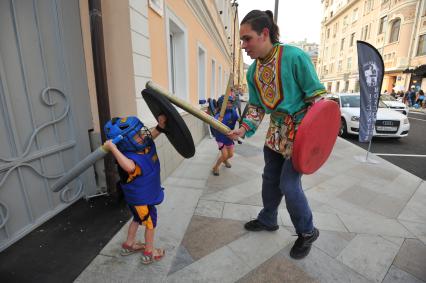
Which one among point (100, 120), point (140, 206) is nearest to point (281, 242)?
point (140, 206)

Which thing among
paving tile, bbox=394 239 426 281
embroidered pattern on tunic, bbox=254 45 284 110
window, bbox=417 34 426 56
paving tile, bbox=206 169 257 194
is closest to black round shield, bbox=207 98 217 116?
paving tile, bbox=206 169 257 194

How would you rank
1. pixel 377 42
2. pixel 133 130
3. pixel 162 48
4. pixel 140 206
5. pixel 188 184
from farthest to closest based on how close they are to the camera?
pixel 377 42
pixel 162 48
pixel 188 184
pixel 140 206
pixel 133 130

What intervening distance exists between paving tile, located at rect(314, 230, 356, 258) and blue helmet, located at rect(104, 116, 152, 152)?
1.81 m

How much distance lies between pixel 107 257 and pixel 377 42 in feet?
119

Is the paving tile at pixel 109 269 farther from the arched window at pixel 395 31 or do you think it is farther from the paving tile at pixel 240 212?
the arched window at pixel 395 31

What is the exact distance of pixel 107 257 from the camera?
1941 mm

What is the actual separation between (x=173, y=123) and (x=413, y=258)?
2.33 metres

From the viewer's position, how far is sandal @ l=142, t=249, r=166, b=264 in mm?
1865

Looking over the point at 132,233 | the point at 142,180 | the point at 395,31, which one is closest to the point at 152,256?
the point at 132,233

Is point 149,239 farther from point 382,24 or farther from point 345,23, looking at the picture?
point 345,23

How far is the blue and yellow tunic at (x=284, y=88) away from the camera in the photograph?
164 cm

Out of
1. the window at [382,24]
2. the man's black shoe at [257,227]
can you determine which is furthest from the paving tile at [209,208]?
the window at [382,24]

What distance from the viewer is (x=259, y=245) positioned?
6.98 feet

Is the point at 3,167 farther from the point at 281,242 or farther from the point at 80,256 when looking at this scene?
the point at 281,242
